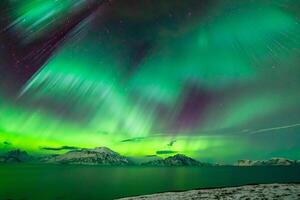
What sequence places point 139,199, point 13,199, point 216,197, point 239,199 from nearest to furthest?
point 239,199 < point 216,197 < point 139,199 < point 13,199

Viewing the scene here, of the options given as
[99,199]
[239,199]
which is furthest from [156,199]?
[99,199]

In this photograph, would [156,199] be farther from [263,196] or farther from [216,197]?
[263,196]

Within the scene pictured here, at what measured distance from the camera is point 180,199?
32375 millimetres

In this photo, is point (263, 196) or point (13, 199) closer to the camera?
point (263, 196)

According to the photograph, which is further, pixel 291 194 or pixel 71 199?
pixel 71 199

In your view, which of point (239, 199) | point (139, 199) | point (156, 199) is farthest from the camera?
point (139, 199)

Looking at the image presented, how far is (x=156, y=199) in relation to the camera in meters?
34.3

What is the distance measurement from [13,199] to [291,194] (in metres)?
52.9

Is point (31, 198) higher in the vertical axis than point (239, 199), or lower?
higher

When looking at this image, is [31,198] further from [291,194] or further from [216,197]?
[291,194]

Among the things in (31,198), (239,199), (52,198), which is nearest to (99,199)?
(52,198)

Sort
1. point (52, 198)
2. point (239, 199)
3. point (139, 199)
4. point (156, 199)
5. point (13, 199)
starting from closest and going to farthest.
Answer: point (239, 199), point (156, 199), point (139, 199), point (13, 199), point (52, 198)

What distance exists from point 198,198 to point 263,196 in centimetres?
689

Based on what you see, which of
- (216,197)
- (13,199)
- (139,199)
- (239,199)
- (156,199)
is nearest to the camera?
(239,199)
